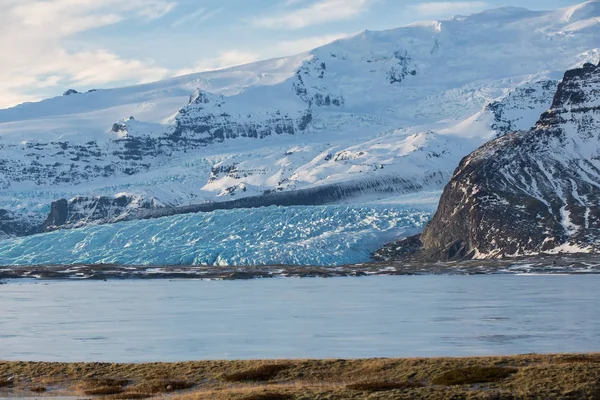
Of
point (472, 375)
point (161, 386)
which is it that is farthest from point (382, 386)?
point (161, 386)

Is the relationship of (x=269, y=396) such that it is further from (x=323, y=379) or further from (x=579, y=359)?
(x=579, y=359)

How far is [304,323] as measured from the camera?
3634 inches

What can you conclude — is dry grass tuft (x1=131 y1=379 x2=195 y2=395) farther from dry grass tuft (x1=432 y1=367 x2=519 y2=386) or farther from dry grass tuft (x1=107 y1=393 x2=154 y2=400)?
dry grass tuft (x1=432 y1=367 x2=519 y2=386)

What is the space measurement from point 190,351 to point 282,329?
57.1 feet

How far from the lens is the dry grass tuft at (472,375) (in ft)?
154

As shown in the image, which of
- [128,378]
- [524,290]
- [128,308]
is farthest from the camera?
[524,290]

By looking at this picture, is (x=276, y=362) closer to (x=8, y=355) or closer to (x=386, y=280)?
(x=8, y=355)

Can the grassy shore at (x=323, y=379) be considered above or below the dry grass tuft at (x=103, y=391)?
below

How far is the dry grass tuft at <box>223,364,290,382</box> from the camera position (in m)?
52.2

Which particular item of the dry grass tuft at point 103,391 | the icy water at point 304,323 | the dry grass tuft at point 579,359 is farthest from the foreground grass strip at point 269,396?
the icy water at point 304,323

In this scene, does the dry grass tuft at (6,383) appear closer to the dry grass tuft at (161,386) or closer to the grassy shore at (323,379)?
the grassy shore at (323,379)

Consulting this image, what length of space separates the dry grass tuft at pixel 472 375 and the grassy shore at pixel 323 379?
4 cm

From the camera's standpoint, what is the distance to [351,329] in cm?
8512

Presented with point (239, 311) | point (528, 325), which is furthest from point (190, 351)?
point (239, 311)
